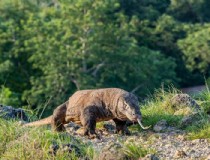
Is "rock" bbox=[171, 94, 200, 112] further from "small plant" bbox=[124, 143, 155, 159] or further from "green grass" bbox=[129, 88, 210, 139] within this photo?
"small plant" bbox=[124, 143, 155, 159]

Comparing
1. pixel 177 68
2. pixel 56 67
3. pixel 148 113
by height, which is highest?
pixel 148 113

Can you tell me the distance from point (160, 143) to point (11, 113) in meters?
2.17

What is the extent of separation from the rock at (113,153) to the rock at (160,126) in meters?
1.70

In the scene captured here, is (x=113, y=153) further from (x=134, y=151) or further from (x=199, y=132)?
(x=199, y=132)

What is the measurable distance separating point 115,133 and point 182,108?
109cm

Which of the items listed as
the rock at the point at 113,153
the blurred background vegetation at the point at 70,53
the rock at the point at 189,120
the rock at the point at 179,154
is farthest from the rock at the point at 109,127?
the blurred background vegetation at the point at 70,53

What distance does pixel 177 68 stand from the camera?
133ft

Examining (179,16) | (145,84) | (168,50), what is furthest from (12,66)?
(179,16)

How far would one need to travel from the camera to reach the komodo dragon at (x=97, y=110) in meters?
6.90

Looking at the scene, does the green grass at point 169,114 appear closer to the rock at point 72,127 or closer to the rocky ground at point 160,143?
the rocky ground at point 160,143

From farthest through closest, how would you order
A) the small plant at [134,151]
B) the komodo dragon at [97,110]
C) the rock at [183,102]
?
the rock at [183,102]
the komodo dragon at [97,110]
the small plant at [134,151]

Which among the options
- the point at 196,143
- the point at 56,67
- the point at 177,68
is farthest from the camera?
the point at 177,68

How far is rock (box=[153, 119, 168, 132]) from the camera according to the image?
720cm

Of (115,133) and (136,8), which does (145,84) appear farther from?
(115,133)
